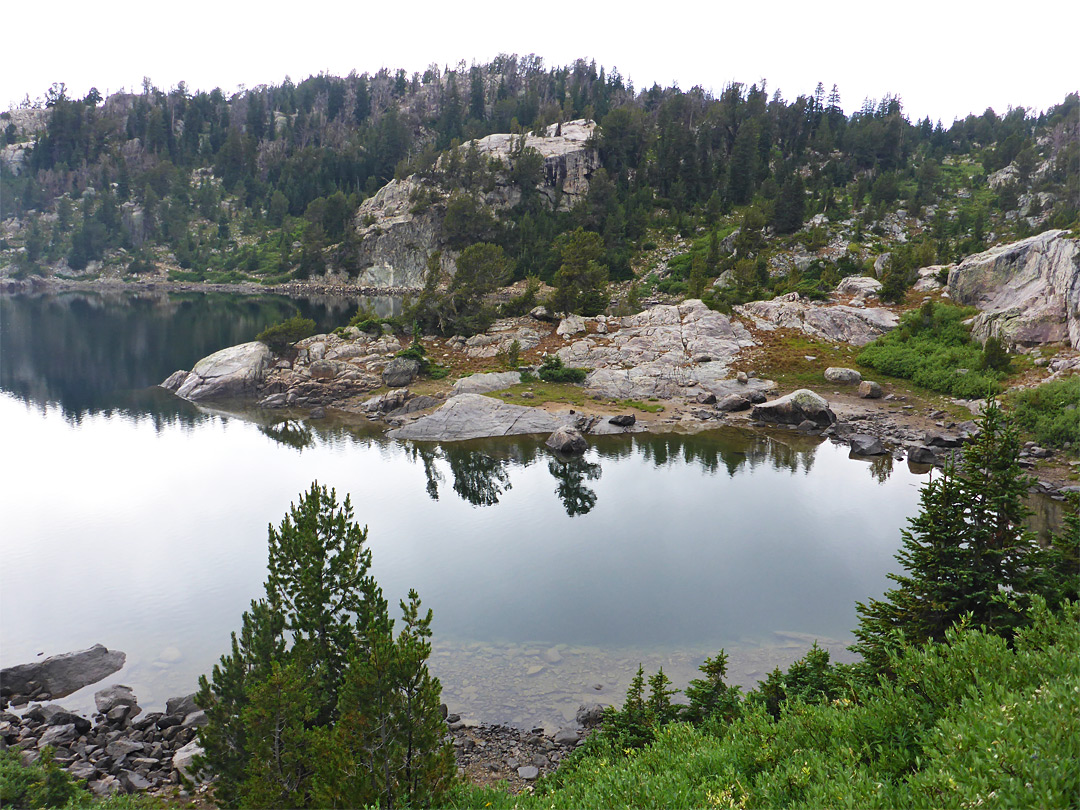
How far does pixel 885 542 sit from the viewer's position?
27.6 meters

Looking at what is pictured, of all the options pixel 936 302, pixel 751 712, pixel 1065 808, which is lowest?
pixel 751 712

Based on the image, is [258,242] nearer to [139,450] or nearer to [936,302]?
[139,450]

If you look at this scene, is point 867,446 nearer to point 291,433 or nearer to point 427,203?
point 291,433

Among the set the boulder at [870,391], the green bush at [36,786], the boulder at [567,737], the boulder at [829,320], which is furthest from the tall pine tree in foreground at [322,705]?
the boulder at [829,320]

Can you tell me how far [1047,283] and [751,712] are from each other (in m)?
50.7

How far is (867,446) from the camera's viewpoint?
38344 millimetres

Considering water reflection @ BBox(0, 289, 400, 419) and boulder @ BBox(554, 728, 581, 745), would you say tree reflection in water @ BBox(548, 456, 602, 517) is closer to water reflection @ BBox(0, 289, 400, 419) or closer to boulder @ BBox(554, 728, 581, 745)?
boulder @ BBox(554, 728, 581, 745)

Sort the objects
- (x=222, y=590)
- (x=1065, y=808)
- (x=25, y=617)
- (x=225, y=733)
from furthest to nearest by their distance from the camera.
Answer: (x=222, y=590) → (x=25, y=617) → (x=225, y=733) → (x=1065, y=808)

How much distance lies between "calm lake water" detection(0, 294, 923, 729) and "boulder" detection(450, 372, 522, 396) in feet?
24.1

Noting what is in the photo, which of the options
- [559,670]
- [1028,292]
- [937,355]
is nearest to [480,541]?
[559,670]

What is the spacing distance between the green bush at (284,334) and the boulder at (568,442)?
3190 centimetres

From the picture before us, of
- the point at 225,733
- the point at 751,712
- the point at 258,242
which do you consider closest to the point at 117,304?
the point at 258,242

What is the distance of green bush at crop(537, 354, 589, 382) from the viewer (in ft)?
171

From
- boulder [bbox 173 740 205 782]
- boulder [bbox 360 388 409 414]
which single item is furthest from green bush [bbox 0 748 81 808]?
boulder [bbox 360 388 409 414]
